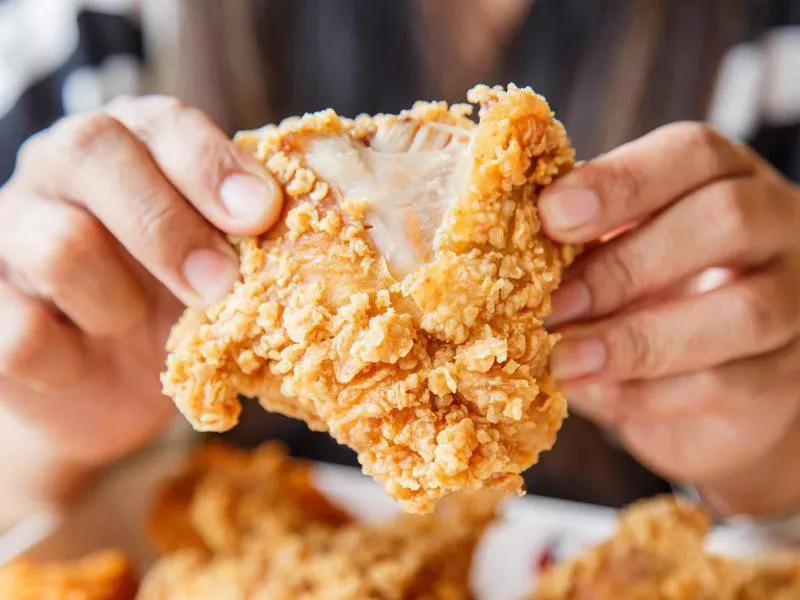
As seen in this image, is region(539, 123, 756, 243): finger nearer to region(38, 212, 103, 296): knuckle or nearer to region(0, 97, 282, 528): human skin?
region(0, 97, 282, 528): human skin

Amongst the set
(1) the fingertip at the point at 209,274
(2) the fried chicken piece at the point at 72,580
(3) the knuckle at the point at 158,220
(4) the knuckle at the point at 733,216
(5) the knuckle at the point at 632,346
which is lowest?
(2) the fried chicken piece at the point at 72,580

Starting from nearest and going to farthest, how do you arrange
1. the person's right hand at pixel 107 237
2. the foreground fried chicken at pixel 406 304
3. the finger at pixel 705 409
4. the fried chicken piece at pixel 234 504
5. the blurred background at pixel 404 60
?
the foreground fried chicken at pixel 406 304 < the person's right hand at pixel 107 237 < the finger at pixel 705 409 < the fried chicken piece at pixel 234 504 < the blurred background at pixel 404 60

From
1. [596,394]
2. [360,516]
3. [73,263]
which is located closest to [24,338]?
[73,263]

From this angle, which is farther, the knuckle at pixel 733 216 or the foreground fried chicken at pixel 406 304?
the knuckle at pixel 733 216

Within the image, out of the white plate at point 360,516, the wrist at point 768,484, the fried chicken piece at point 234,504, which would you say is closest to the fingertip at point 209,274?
the fried chicken piece at point 234,504

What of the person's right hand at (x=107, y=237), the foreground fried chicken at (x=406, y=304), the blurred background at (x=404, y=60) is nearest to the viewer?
the foreground fried chicken at (x=406, y=304)

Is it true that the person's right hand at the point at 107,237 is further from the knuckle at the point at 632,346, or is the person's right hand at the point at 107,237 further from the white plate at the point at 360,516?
the knuckle at the point at 632,346

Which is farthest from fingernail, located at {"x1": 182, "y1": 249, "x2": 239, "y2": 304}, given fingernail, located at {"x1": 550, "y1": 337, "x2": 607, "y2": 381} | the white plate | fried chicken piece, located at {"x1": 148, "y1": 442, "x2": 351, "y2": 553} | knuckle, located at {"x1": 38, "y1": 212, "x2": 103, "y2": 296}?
the white plate
